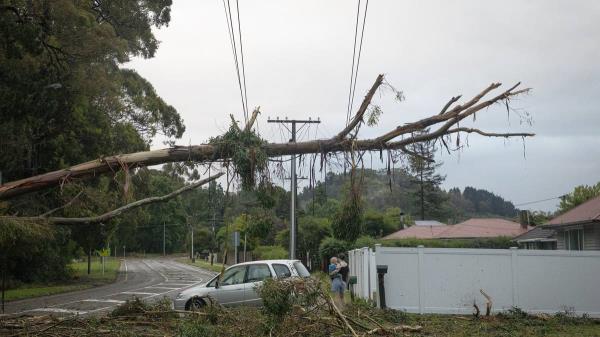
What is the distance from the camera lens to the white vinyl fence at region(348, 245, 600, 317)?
58.2ft

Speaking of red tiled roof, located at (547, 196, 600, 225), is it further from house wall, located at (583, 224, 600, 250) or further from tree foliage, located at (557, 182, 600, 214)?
tree foliage, located at (557, 182, 600, 214)

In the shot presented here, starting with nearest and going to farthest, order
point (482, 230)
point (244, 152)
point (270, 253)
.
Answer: point (244, 152), point (270, 253), point (482, 230)

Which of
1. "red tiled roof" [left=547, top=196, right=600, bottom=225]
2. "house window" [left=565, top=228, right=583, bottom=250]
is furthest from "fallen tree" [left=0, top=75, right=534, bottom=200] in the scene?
"house window" [left=565, top=228, right=583, bottom=250]

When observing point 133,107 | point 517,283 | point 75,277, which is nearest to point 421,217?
point 75,277

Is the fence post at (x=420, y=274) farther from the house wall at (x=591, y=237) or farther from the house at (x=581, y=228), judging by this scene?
the house wall at (x=591, y=237)

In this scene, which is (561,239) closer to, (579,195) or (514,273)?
(514,273)

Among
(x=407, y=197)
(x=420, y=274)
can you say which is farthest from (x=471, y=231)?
(x=407, y=197)

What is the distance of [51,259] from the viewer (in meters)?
38.2

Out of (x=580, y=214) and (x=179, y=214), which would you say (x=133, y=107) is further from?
(x=179, y=214)

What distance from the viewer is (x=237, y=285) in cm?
1686

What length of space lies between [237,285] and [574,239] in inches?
634

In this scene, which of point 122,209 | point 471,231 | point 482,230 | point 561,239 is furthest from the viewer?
point 482,230

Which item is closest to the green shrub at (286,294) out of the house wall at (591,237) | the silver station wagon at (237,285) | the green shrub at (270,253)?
the silver station wagon at (237,285)

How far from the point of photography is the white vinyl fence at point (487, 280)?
1775cm
